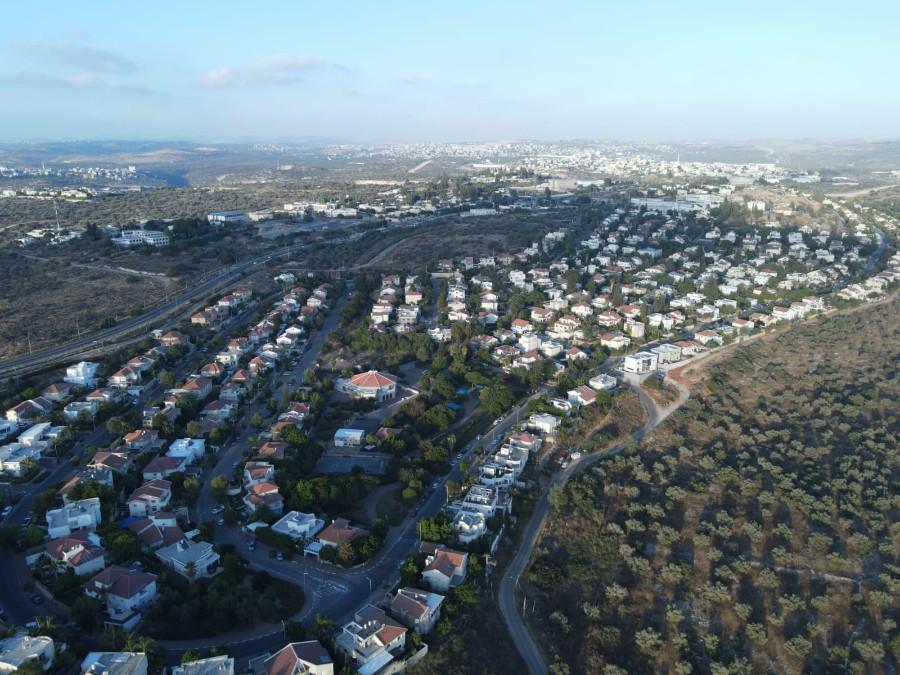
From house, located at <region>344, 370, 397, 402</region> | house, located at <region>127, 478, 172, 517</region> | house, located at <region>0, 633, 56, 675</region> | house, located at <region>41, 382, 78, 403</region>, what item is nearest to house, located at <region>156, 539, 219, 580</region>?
house, located at <region>127, 478, 172, 517</region>

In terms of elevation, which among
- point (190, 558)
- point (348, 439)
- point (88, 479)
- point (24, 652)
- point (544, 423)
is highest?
point (24, 652)

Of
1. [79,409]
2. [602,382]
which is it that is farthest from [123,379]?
[602,382]

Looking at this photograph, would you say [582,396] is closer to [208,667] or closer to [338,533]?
[338,533]

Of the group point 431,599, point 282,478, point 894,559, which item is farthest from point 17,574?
point 894,559

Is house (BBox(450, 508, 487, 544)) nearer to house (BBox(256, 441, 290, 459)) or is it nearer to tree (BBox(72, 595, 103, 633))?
house (BBox(256, 441, 290, 459))

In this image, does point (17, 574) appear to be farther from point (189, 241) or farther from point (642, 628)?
point (189, 241)

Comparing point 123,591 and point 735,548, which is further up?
point 123,591
